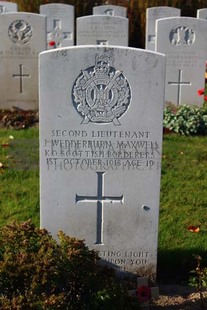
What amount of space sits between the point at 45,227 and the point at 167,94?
567 centimetres

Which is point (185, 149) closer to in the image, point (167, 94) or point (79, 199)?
point (167, 94)

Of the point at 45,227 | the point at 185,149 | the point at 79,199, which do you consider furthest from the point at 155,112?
the point at 185,149

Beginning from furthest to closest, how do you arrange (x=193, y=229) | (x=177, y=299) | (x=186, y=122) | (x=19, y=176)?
(x=186, y=122) < (x=19, y=176) < (x=193, y=229) < (x=177, y=299)

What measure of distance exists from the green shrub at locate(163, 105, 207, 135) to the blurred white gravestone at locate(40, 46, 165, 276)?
4082 millimetres

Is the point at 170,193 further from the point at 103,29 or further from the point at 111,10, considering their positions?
the point at 111,10

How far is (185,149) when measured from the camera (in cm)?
709

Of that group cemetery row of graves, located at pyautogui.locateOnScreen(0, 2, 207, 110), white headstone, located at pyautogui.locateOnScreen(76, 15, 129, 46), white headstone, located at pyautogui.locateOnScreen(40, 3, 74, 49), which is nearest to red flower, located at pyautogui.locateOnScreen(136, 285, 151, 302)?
cemetery row of graves, located at pyautogui.locateOnScreen(0, 2, 207, 110)

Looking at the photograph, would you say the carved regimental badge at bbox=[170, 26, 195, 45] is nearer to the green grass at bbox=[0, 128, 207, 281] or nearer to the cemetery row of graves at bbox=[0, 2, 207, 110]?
the cemetery row of graves at bbox=[0, 2, 207, 110]

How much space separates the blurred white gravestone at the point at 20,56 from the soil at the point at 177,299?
5.41 m

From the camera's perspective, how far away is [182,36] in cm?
897

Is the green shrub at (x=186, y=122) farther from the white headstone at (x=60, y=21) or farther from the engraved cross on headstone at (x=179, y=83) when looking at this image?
the white headstone at (x=60, y=21)

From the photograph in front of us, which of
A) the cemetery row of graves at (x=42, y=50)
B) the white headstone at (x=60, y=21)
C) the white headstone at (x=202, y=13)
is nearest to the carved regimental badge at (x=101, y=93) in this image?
the cemetery row of graves at (x=42, y=50)

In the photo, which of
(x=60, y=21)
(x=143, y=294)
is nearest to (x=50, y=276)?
(x=143, y=294)

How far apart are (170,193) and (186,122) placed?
8.29 feet
